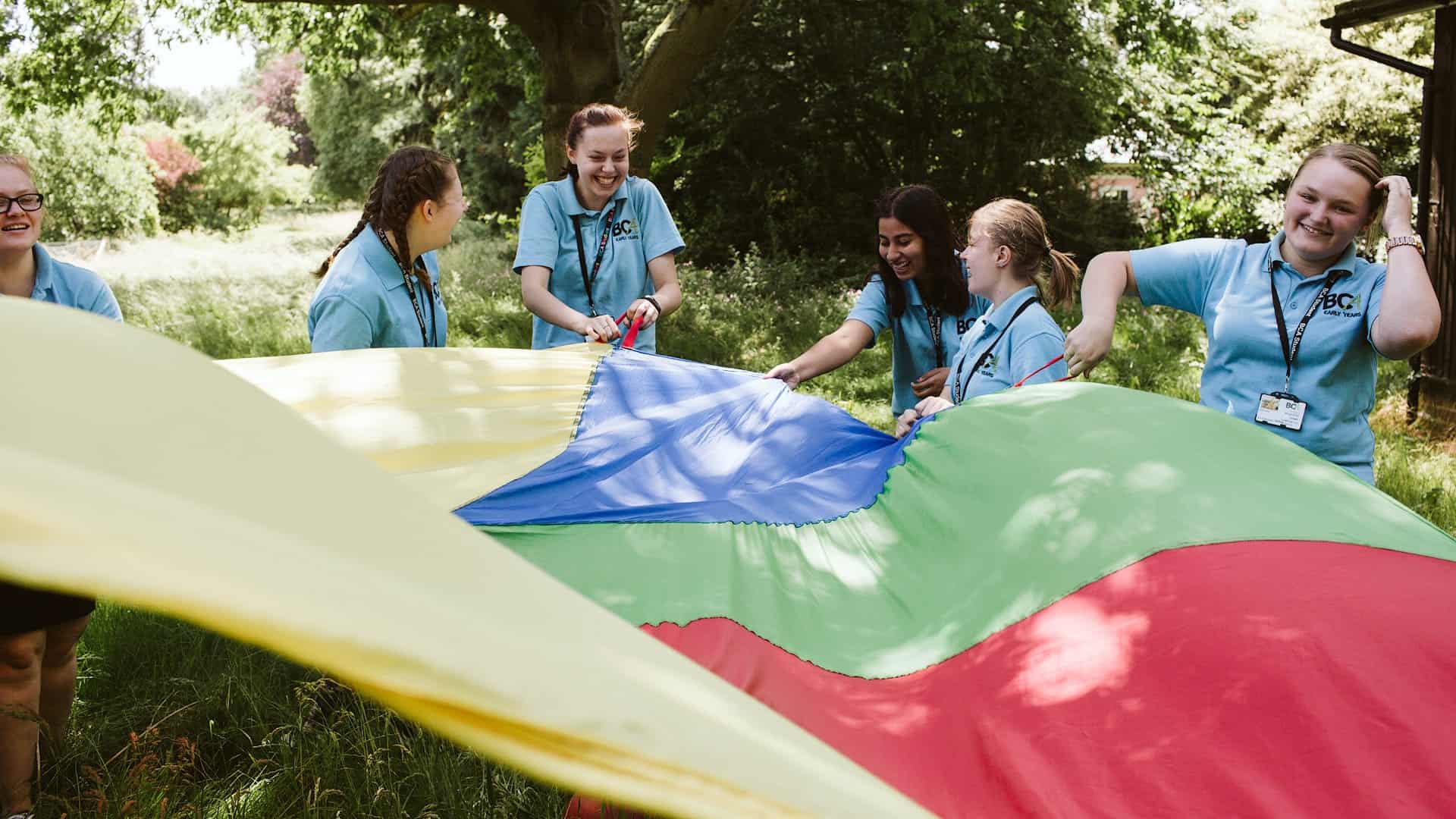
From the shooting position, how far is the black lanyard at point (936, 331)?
411 centimetres

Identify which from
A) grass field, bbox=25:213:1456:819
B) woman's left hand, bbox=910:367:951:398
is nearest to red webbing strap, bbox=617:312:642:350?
woman's left hand, bbox=910:367:951:398

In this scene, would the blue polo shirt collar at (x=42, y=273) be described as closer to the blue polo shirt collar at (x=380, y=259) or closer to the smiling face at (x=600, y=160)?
the blue polo shirt collar at (x=380, y=259)

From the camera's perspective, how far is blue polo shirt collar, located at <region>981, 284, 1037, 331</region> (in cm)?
353

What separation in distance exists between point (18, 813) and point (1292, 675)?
2.84 m

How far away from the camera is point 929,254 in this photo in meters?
3.98

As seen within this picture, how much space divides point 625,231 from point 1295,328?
2.61 meters

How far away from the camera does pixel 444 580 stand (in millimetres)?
1220

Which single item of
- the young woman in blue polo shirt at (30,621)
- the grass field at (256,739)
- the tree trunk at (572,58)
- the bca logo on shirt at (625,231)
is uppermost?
the tree trunk at (572,58)

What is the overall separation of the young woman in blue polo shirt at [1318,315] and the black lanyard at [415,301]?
2.26 m

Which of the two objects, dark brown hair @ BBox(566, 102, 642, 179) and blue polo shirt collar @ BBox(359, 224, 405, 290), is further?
dark brown hair @ BBox(566, 102, 642, 179)

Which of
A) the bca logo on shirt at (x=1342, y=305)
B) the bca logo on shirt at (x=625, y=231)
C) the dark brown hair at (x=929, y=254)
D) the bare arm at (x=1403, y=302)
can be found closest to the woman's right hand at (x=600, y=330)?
the bca logo on shirt at (x=625, y=231)

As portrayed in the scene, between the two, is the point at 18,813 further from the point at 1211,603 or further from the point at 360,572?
the point at 1211,603

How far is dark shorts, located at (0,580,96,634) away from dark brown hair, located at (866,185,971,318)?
2865 millimetres

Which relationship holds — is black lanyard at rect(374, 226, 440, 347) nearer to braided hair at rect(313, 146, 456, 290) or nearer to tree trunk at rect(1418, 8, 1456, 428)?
braided hair at rect(313, 146, 456, 290)
